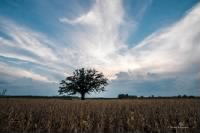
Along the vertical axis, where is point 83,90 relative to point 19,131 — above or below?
above

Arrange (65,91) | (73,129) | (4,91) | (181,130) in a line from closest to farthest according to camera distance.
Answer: (181,130) < (73,129) < (4,91) < (65,91)

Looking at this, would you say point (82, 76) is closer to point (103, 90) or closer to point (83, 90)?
point (83, 90)

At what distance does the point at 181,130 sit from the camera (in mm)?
5484

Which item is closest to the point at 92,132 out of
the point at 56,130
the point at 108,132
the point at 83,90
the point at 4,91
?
the point at 108,132

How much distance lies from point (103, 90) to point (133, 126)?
55788 millimetres

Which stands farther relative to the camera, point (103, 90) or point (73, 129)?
point (103, 90)

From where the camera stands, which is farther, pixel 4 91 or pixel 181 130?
pixel 4 91

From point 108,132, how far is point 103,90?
185 feet

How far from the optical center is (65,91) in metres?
60.8

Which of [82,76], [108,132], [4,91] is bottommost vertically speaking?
[108,132]

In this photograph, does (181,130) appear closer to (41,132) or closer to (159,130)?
(159,130)

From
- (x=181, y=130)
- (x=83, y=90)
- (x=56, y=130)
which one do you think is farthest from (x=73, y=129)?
(x=83, y=90)

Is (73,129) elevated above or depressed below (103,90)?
below

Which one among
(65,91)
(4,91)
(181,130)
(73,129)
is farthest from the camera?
(65,91)
